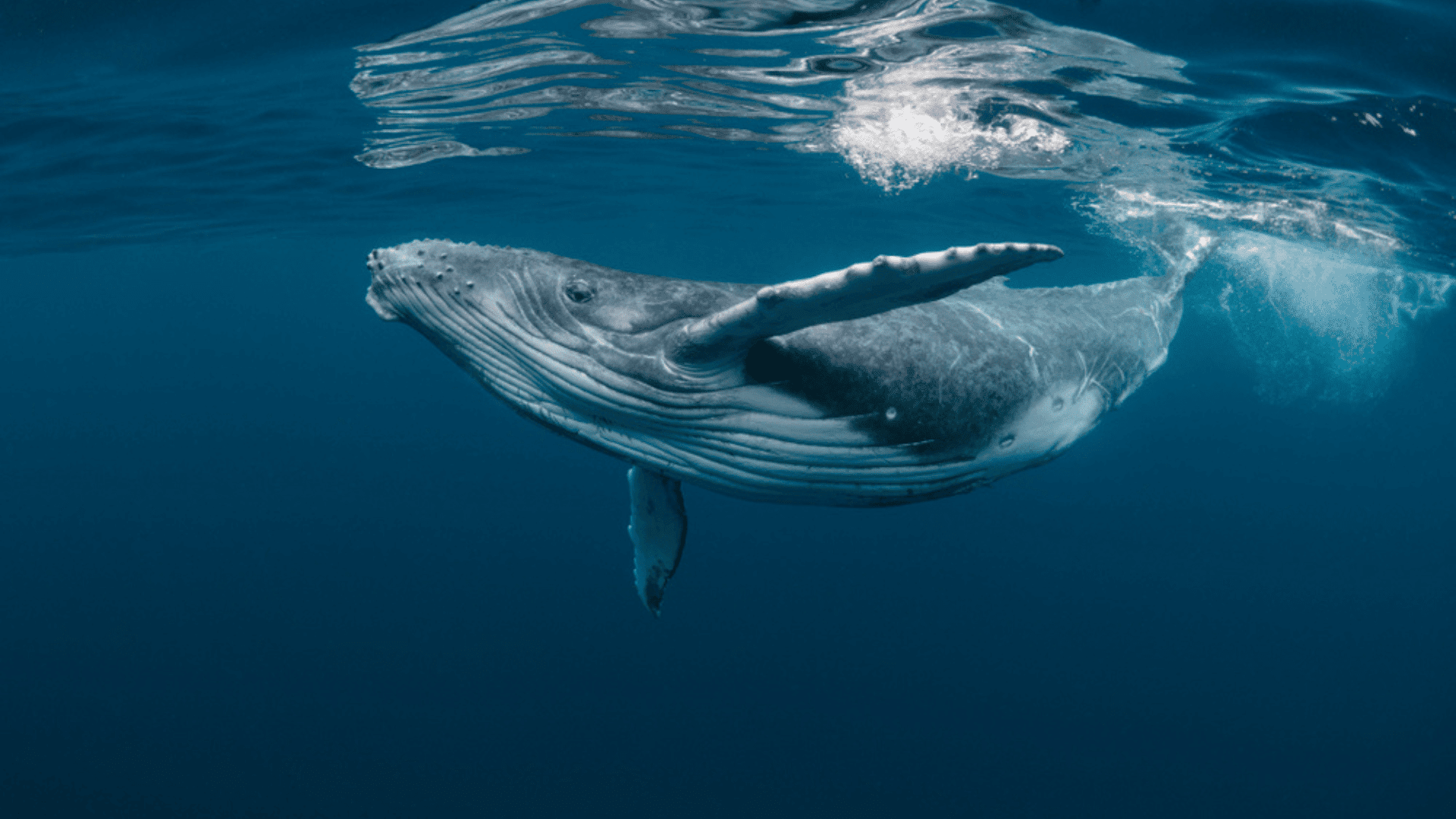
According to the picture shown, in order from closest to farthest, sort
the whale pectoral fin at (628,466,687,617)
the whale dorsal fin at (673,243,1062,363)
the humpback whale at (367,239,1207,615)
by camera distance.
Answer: the whale dorsal fin at (673,243,1062,363), the humpback whale at (367,239,1207,615), the whale pectoral fin at (628,466,687,617)

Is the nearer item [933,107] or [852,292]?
[852,292]

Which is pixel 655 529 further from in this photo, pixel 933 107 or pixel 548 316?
pixel 933 107

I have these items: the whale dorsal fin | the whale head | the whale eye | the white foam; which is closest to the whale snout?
the whale head

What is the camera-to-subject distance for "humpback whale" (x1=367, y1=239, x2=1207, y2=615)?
326cm

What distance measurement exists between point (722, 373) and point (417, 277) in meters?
1.50

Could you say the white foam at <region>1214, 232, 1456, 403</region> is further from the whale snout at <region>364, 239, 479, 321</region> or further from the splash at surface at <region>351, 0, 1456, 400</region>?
the whale snout at <region>364, 239, 479, 321</region>

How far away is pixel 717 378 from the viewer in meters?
3.22

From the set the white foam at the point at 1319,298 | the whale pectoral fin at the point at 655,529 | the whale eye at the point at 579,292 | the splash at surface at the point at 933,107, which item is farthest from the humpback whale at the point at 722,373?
the white foam at the point at 1319,298

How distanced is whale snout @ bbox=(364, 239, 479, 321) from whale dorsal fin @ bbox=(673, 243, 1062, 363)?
1.16 m

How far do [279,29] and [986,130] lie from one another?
1098cm

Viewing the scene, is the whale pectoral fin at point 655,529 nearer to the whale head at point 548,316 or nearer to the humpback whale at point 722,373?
the humpback whale at point 722,373

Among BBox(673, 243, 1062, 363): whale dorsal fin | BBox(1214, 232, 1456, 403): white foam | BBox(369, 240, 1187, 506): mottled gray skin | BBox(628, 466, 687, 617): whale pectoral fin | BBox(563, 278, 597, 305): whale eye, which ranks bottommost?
BBox(1214, 232, 1456, 403): white foam

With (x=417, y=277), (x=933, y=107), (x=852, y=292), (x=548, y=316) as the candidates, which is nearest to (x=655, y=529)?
(x=548, y=316)

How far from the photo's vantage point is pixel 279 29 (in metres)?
8.42
